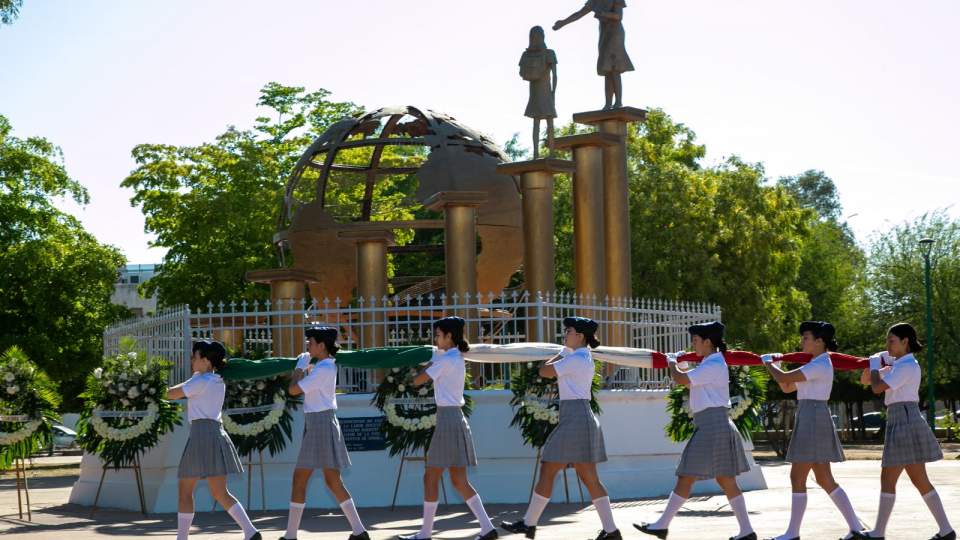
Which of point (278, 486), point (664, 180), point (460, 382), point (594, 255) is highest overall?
point (664, 180)

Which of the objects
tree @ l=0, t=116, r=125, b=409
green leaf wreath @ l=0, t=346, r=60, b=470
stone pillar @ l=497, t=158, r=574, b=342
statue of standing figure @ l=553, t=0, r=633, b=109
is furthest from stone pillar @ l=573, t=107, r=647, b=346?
tree @ l=0, t=116, r=125, b=409

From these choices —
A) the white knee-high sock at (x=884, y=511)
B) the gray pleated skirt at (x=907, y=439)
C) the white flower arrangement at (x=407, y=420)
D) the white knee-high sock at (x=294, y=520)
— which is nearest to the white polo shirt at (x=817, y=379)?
the gray pleated skirt at (x=907, y=439)

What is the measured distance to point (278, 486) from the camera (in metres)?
16.9

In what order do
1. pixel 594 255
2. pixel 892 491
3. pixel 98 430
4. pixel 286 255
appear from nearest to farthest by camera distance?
pixel 892 491 < pixel 98 430 < pixel 594 255 < pixel 286 255

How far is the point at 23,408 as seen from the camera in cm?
1623

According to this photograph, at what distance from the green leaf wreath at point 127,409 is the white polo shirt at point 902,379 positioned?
9094 mm

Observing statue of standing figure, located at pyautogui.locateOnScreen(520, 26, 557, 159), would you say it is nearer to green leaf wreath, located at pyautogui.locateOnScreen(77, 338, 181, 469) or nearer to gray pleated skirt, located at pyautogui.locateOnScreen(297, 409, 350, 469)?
green leaf wreath, located at pyautogui.locateOnScreen(77, 338, 181, 469)

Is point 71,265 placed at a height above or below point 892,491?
above

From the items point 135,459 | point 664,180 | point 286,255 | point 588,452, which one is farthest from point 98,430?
point 664,180

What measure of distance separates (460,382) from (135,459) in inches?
249

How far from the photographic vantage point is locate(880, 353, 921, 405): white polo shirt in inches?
444

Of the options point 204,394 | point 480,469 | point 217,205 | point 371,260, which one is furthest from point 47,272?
point 204,394

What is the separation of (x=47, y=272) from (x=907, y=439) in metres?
32.7

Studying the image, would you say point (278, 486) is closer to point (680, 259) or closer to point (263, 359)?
point (263, 359)
